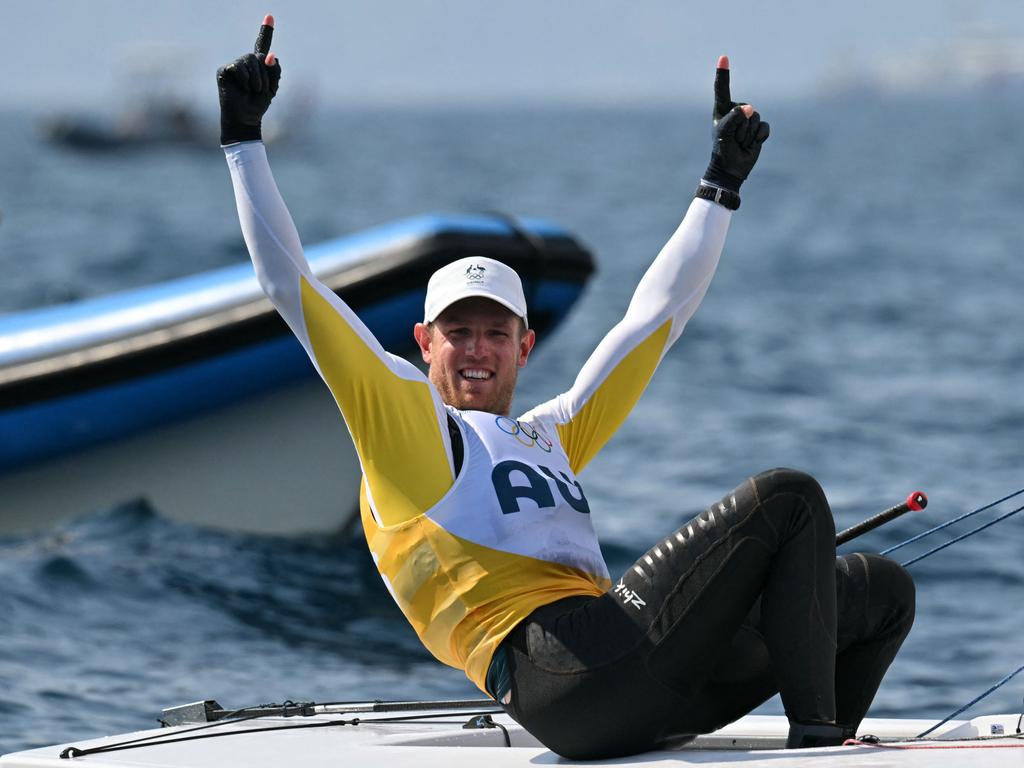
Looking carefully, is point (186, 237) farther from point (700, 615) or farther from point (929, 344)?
point (700, 615)

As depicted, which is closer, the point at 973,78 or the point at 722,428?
the point at 722,428

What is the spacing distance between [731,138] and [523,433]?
662 mm

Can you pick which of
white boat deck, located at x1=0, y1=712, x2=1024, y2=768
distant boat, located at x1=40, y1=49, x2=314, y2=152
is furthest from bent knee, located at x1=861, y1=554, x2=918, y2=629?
distant boat, located at x1=40, y1=49, x2=314, y2=152

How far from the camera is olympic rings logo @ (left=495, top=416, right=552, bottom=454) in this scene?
2844mm

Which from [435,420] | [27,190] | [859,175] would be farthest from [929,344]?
[859,175]

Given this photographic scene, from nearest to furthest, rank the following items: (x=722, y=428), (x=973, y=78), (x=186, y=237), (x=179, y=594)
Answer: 1. (x=179, y=594)
2. (x=722, y=428)
3. (x=186, y=237)
4. (x=973, y=78)

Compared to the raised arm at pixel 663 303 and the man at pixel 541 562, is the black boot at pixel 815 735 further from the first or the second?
the raised arm at pixel 663 303

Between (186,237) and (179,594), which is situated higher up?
(186,237)

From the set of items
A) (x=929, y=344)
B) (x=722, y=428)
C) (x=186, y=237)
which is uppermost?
(x=186, y=237)

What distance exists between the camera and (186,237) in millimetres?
19750

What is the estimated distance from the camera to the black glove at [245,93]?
2713mm

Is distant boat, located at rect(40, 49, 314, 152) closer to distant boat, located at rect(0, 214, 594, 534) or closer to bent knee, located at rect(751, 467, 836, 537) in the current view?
distant boat, located at rect(0, 214, 594, 534)

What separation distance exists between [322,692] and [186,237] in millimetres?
15774

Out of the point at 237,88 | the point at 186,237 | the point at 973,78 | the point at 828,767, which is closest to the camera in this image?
the point at 828,767
